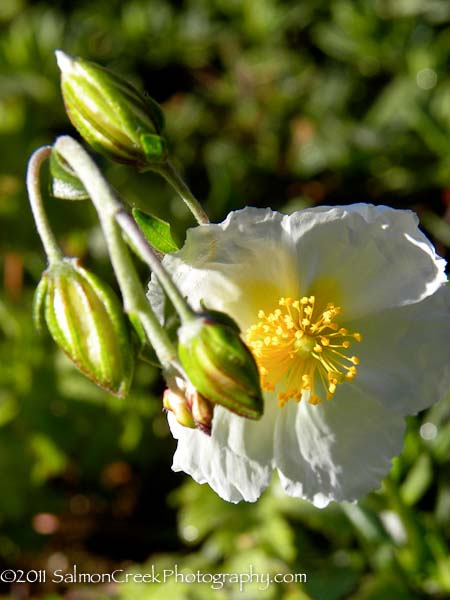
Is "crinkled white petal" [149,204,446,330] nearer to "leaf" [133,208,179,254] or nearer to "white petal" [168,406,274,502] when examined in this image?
"leaf" [133,208,179,254]

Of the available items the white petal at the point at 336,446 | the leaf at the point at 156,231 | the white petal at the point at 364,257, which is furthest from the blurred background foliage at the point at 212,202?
the leaf at the point at 156,231

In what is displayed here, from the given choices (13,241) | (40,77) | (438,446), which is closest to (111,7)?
(40,77)

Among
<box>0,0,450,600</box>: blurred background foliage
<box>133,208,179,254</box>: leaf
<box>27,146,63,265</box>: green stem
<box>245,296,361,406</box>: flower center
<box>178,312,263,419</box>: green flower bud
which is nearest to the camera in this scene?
<box>178,312,263,419</box>: green flower bud

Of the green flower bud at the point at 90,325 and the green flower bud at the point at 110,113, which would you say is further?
the green flower bud at the point at 110,113

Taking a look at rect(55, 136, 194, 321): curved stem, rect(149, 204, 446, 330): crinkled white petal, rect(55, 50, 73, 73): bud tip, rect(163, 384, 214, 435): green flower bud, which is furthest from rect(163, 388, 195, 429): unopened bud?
rect(55, 50, 73, 73): bud tip

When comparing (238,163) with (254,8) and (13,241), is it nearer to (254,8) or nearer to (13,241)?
(254,8)

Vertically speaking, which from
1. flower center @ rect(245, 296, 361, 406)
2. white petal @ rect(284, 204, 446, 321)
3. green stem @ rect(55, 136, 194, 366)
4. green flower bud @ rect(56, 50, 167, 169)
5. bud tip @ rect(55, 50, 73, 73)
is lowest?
flower center @ rect(245, 296, 361, 406)

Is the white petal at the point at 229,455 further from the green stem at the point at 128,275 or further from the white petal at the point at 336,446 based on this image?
the green stem at the point at 128,275
